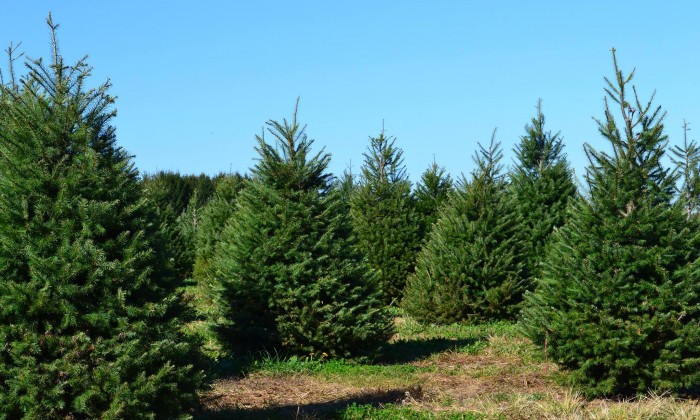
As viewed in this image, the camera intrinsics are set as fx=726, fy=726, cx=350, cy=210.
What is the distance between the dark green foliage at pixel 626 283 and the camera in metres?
7.42

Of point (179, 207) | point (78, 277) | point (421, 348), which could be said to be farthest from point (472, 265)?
point (179, 207)

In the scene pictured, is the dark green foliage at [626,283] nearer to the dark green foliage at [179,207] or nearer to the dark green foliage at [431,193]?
the dark green foliage at [179,207]

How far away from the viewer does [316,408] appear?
725 cm

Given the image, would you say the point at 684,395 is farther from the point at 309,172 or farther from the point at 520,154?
the point at 520,154

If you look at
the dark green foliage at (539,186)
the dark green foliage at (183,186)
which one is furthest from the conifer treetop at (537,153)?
the dark green foliage at (183,186)

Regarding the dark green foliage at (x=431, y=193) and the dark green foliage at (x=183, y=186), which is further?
the dark green foliage at (x=183, y=186)

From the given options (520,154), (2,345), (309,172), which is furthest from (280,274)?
(520,154)

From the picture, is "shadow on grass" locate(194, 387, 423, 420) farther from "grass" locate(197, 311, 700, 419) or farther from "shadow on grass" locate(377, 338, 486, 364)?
"shadow on grass" locate(377, 338, 486, 364)

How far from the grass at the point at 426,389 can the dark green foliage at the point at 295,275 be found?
1.16 feet

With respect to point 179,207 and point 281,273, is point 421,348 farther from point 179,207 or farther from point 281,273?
point 179,207

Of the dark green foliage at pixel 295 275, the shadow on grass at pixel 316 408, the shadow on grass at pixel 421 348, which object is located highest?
the dark green foliage at pixel 295 275

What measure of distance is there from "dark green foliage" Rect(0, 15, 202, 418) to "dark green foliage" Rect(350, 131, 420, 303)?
986 centimetres

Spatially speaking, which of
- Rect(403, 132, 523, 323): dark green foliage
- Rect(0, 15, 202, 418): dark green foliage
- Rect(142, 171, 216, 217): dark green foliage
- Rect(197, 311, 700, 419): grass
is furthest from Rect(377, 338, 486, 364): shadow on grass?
Rect(142, 171, 216, 217): dark green foliage

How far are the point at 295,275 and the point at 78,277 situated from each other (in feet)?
14.2
